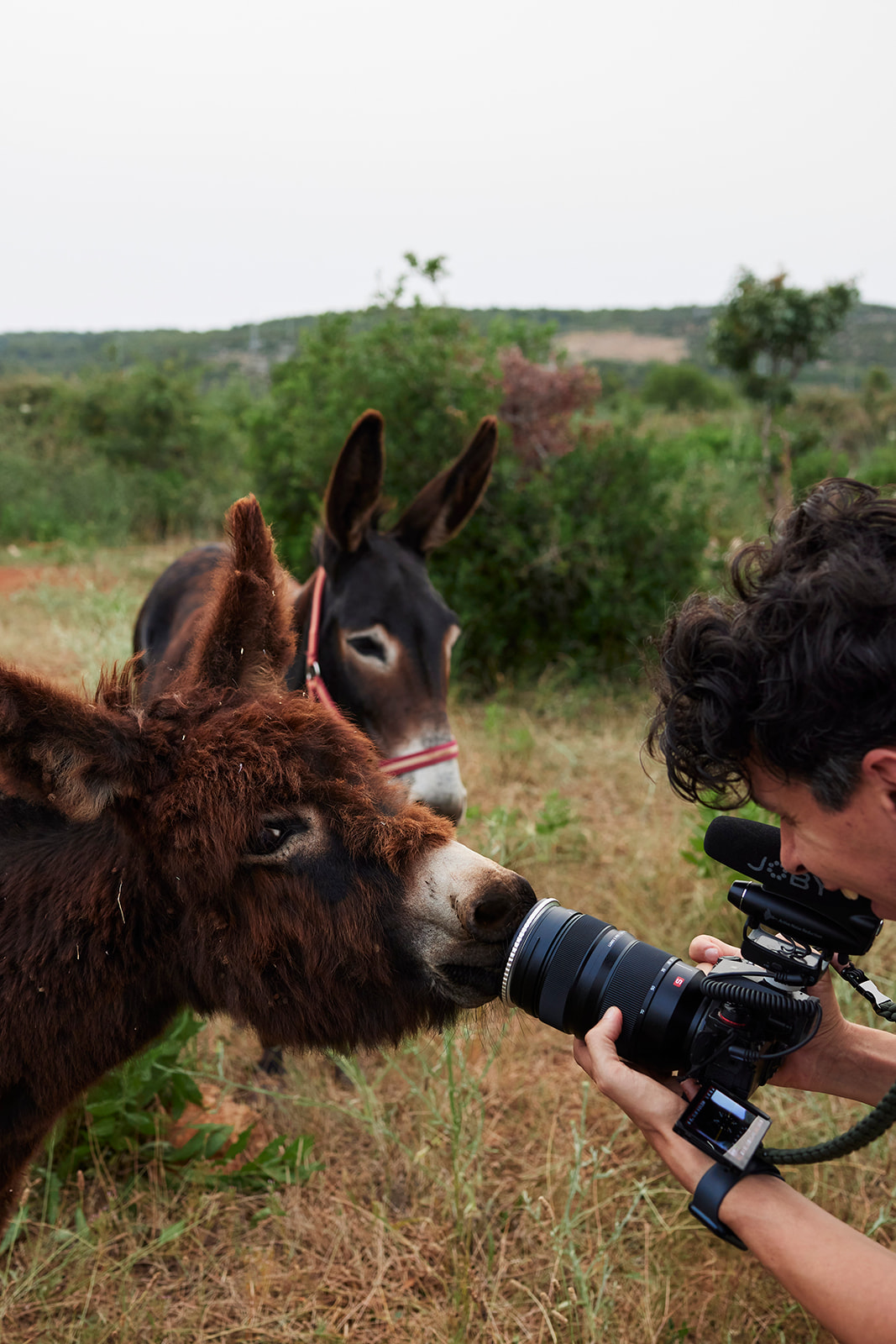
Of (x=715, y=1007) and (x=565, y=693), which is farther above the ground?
(x=715, y=1007)

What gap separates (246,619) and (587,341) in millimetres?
84105

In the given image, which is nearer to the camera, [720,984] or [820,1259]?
[820,1259]

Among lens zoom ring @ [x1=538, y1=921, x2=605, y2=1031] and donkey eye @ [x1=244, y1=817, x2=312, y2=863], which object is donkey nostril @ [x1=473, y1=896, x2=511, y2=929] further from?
donkey eye @ [x1=244, y1=817, x2=312, y2=863]

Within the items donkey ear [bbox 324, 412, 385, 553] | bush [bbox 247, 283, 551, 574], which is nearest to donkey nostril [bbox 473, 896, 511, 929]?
donkey ear [bbox 324, 412, 385, 553]

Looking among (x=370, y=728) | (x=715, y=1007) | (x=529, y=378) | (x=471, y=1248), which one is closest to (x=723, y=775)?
(x=715, y=1007)

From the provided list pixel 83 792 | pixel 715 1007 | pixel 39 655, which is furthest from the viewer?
pixel 39 655

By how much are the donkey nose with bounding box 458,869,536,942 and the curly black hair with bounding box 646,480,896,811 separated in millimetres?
449

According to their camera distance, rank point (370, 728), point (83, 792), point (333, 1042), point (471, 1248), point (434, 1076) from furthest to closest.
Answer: point (370, 728)
point (434, 1076)
point (471, 1248)
point (333, 1042)
point (83, 792)

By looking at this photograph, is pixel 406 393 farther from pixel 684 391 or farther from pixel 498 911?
pixel 684 391

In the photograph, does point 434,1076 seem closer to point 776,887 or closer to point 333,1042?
point 333,1042

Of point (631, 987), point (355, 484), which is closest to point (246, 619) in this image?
point (631, 987)

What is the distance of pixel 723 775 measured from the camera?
1577 mm

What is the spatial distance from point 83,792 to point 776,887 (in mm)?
1388

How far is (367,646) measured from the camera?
3760 mm
